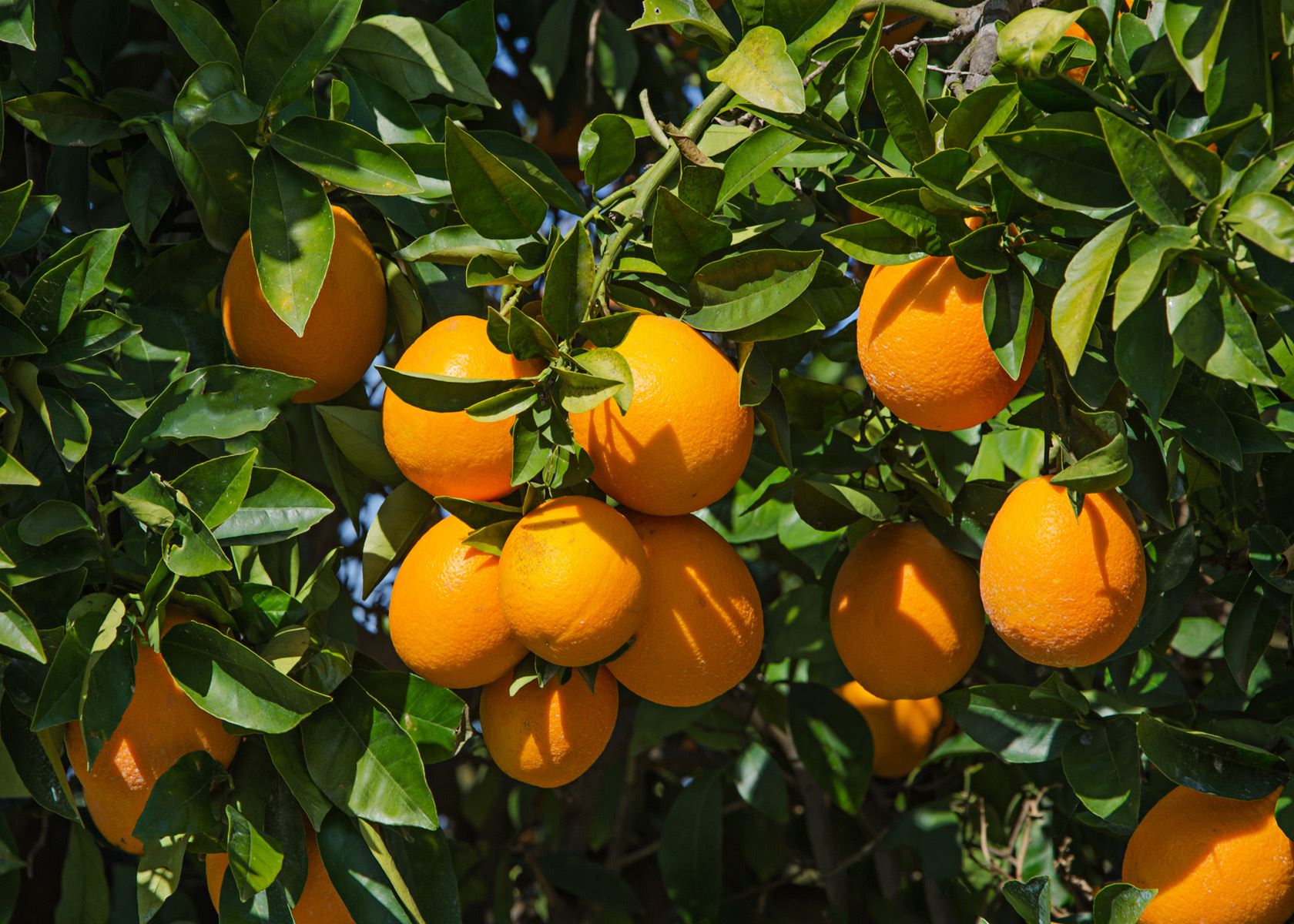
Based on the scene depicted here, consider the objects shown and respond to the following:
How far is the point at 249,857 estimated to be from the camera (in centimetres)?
97

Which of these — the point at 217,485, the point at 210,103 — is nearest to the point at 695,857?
the point at 217,485

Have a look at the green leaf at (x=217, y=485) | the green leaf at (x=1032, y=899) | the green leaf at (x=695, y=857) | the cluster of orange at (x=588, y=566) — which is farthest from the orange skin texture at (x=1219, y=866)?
the green leaf at (x=217, y=485)

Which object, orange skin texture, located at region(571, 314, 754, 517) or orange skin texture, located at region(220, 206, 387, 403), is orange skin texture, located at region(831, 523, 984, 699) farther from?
orange skin texture, located at region(220, 206, 387, 403)

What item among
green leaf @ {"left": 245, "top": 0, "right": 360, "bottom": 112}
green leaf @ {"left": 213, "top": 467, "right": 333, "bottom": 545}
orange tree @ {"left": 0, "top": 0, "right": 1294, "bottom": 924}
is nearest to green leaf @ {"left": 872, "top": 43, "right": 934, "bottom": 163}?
orange tree @ {"left": 0, "top": 0, "right": 1294, "bottom": 924}

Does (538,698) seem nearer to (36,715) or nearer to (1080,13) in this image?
(36,715)

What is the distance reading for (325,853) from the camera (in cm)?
107

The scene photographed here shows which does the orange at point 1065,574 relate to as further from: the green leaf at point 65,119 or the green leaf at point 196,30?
the green leaf at point 65,119

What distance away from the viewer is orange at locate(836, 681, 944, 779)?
1928mm

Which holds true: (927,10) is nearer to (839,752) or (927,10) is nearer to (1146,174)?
(1146,174)

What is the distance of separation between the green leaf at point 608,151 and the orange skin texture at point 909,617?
44 cm

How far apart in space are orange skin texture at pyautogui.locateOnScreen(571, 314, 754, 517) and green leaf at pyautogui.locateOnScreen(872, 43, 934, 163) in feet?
0.79

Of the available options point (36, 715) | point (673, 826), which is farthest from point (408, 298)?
point (673, 826)

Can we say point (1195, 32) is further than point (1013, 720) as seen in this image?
No

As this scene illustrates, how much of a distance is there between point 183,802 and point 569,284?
0.54 meters
